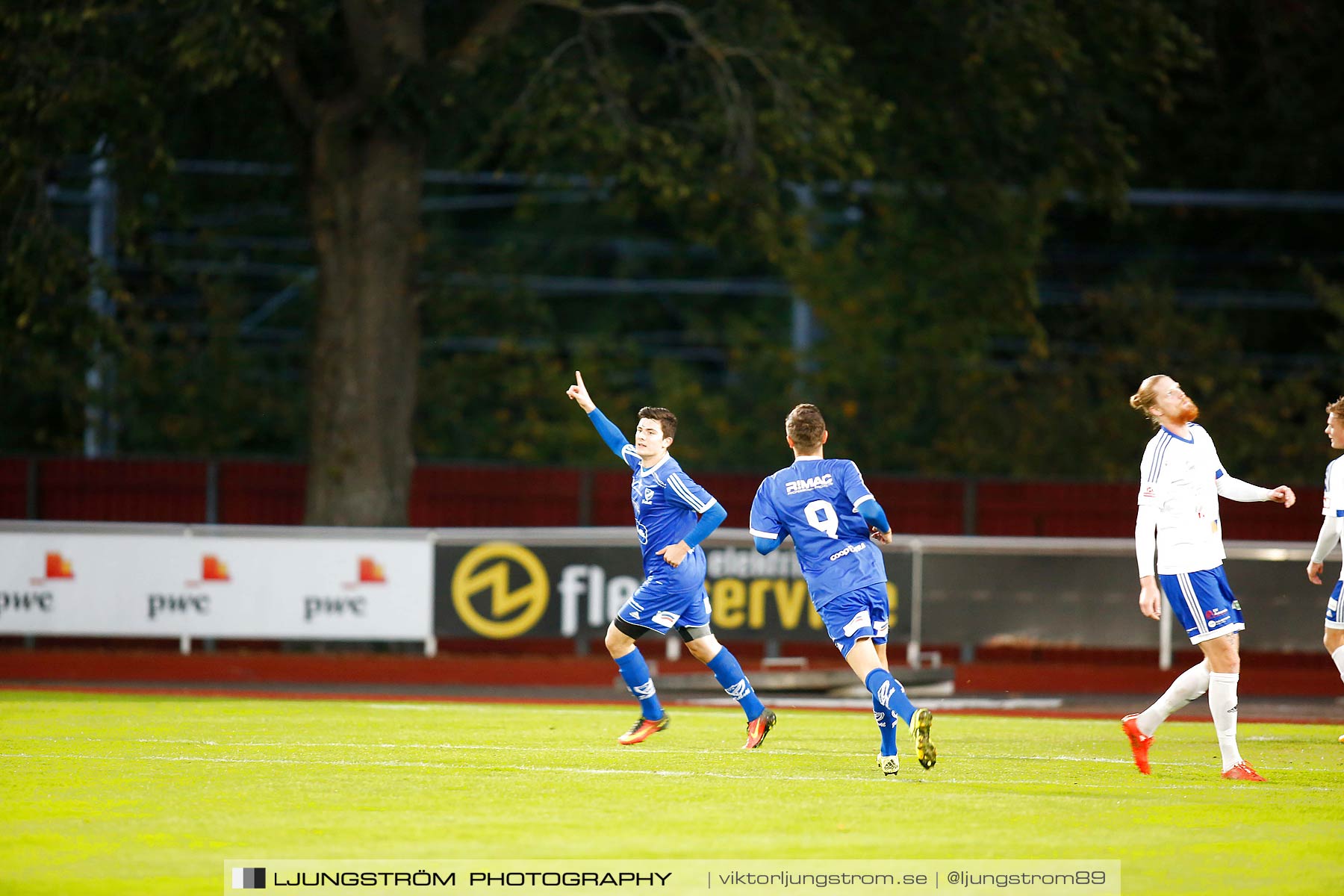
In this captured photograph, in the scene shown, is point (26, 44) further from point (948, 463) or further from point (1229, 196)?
point (1229, 196)

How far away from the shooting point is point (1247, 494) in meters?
9.74

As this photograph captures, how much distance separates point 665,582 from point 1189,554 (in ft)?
10.6

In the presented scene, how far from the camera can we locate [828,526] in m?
9.28

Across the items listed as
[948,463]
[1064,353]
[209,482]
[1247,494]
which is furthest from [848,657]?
[1064,353]

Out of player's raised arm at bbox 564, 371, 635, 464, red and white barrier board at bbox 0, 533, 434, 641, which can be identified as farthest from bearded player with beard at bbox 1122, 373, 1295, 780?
red and white barrier board at bbox 0, 533, 434, 641

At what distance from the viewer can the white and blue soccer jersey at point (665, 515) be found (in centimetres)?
1065

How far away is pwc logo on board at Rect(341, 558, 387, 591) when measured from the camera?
1839cm

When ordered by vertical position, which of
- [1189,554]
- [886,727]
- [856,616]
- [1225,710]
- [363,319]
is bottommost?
[886,727]

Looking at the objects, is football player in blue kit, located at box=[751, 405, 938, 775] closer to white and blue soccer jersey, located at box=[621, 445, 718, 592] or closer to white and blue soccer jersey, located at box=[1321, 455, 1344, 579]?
white and blue soccer jersey, located at box=[621, 445, 718, 592]

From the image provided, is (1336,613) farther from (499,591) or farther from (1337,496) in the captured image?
(499,591)

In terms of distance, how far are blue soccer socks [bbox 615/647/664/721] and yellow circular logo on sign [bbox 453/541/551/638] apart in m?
7.59

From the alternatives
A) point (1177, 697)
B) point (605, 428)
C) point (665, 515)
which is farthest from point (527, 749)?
point (1177, 697)

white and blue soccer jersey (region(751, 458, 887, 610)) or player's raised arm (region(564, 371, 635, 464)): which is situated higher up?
player's raised arm (region(564, 371, 635, 464))

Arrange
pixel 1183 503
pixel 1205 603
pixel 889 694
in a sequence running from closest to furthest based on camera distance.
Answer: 1. pixel 889 694
2. pixel 1205 603
3. pixel 1183 503
